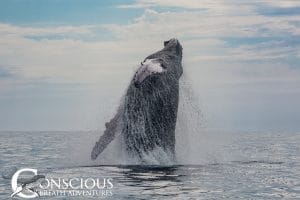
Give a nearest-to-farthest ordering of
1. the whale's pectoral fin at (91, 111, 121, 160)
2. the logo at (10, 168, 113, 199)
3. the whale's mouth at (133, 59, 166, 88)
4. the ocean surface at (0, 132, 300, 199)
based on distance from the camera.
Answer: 1. the logo at (10, 168, 113, 199)
2. the ocean surface at (0, 132, 300, 199)
3. the whale's mouth at (133, 59, 166, 88)
4. the whale's pectoral fin at (91, 111, 121, 160)

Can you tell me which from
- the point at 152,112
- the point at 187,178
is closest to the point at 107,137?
the point at 152,112

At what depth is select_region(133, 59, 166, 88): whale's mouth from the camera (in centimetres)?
1989

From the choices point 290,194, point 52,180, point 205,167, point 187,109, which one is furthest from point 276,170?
point 52,180

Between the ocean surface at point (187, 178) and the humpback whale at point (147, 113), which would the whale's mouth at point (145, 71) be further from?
the ocean surface at point (187, 178)

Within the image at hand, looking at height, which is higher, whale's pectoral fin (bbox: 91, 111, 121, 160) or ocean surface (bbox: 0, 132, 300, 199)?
whale's pectoral fin (bbox: 91, 111, 121, 160)

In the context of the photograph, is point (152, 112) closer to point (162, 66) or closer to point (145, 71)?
point (145, 71)

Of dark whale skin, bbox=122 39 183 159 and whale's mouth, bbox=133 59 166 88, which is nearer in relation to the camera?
whale's mouth, bbox=133 59 166 88

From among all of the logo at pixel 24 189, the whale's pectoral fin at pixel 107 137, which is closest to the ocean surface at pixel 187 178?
the logo at pixel 24 189

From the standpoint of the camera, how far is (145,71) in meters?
→ 19.9

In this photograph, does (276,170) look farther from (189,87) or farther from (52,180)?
(52,180)

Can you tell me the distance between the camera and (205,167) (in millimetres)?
21734

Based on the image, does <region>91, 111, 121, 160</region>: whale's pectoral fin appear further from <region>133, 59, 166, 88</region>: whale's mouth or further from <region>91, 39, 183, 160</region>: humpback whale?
<region>133, 59, 166, 88</region>: whale's mouth

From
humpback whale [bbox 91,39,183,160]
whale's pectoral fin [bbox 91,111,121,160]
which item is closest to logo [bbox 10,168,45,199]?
whale's pectoral fin [bbox 91,111,121,160]

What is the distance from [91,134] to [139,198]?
1447cm
